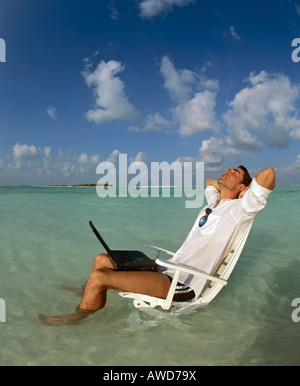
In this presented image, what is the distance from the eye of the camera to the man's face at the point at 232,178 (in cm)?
341

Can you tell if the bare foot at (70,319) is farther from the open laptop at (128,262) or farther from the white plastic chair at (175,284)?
the open laptop at (128,262)

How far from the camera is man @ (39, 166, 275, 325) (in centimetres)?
285

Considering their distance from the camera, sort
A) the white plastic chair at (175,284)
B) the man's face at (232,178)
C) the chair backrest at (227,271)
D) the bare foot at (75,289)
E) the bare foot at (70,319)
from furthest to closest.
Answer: the bare foot at (75,289)
the man's face at (232,178)
the chair backrest at (227,271)
the bare foot at (70,319)
the white plastic chair at (175,284)

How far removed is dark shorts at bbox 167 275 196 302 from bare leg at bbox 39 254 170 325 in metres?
0.11

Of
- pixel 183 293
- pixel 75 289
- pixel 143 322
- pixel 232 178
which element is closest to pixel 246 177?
pixel 232 178

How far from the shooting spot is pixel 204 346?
2.94 metres

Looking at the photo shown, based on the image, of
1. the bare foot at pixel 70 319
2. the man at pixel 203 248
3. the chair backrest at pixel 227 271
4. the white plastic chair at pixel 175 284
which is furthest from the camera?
the chair backrest at pixel 227 271

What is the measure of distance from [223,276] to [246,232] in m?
0.52

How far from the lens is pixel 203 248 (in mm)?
3160

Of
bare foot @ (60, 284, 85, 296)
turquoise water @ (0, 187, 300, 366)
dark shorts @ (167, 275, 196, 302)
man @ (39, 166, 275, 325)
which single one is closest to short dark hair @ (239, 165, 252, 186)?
man @ (39, 166, 275, 325)

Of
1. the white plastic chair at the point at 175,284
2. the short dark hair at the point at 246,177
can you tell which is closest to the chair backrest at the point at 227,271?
the white plastic chair at the point at 175,284

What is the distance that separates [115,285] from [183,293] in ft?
2.24

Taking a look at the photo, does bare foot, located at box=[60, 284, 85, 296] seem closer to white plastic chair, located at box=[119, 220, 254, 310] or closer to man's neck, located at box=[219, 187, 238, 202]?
white plastic chair, located at box=[119, 220, 254, 310]

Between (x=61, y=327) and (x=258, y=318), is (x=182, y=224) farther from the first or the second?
(x=61, y=327)
